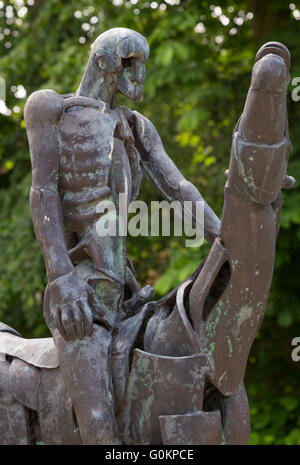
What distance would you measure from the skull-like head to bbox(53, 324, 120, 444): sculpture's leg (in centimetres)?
98

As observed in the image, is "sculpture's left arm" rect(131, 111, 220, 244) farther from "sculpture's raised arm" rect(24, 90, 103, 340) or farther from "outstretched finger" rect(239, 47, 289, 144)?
"outstretched finger" rect(239, 47, 289, 144)

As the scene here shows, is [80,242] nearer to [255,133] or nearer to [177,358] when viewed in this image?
[177,358]

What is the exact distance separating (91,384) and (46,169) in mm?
817

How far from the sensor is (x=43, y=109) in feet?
9.40

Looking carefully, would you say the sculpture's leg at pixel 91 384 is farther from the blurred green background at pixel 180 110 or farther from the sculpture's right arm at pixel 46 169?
the blurred green background at pixel 180 110

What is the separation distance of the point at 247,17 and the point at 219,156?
151 cm

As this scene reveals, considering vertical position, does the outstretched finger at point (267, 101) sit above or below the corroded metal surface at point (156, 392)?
above

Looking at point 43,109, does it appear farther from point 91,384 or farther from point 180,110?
point 180,110

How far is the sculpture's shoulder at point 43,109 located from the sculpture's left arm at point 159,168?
401 mm

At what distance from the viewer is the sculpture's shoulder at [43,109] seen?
287 centimetres

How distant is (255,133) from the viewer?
2.46m

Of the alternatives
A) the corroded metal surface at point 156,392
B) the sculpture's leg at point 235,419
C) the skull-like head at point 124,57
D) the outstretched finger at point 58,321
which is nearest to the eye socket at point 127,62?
the skull-like head at point 124,57

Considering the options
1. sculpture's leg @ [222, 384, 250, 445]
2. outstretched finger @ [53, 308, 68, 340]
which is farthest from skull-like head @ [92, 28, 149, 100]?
sculpture's leg @ [222, 384, 250, 445]
